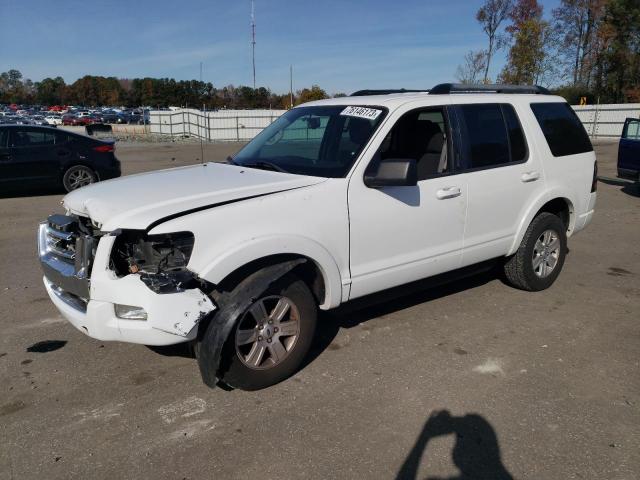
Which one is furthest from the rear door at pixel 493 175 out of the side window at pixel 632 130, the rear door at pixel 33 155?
the rear door at pixel 33 155

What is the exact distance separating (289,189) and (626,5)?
47175 mm

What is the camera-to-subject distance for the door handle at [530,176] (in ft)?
16.0

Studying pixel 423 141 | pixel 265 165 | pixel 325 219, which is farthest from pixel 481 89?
pixel 325 219

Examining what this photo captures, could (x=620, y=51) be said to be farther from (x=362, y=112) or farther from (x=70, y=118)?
(x=70, y=118)

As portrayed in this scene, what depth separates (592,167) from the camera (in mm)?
5656

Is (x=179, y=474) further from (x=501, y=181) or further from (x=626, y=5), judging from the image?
(x=626, y=5)

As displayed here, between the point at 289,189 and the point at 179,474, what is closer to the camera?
the point at 179,474

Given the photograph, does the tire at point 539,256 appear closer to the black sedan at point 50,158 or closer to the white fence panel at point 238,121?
the black sedan at point 50,158

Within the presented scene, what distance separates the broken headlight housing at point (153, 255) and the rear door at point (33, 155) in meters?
9.03

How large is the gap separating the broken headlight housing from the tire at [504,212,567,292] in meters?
3.32

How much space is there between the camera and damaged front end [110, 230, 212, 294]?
3.13m

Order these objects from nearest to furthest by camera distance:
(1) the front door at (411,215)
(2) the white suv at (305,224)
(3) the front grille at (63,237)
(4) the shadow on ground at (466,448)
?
(4) the shadow on ground at (466,448), (2) the white suv at (305,224), (3) the front grille at (63,237), (1) the front door at (411,215)

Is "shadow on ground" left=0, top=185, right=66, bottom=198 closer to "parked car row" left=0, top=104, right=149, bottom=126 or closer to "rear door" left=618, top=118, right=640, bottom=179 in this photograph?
Answer: "rear door" left=618, top=118, right=640, bottom=179

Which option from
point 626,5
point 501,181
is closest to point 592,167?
point 501,181
